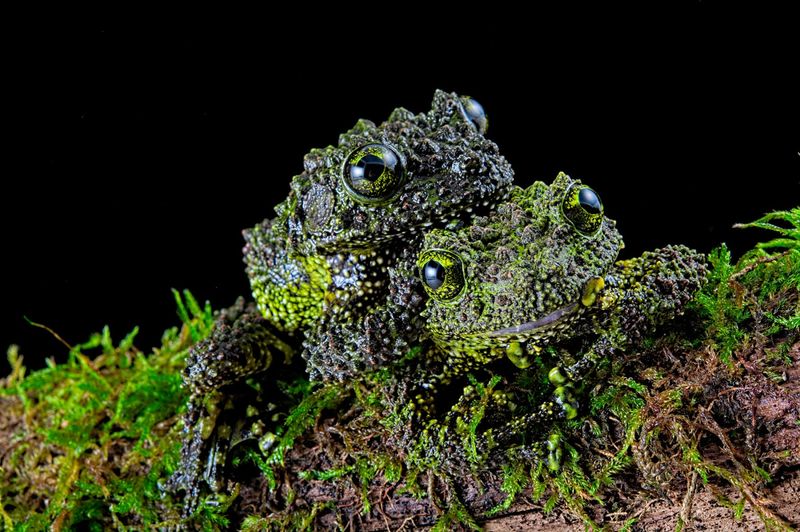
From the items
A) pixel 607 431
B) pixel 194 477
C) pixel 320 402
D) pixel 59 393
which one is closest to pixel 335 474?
pixel 320 402

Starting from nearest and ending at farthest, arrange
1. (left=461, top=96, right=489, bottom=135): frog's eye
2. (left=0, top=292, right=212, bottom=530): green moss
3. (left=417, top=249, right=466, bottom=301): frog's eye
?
(left=417, top=249, right=466, bottom=301): frog's eye
(left=461, top=96, right=489, bottom=135): frog's eye
(left=0, top=292, right=212, bottom=530): green moss

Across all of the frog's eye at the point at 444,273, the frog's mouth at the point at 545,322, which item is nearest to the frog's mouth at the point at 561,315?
the frog's mouth at the point at 545,322

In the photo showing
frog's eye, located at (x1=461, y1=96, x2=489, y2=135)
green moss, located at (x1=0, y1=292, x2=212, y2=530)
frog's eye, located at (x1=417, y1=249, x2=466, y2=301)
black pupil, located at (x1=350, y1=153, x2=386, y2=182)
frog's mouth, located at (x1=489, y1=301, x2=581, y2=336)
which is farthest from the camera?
green moss, located at (x1=0, y1=292, x2=212, y2=530)

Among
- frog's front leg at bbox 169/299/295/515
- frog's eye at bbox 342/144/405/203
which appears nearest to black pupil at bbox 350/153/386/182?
frog's eye at bbox 342/144/405/203

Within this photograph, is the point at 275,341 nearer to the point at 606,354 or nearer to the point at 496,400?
the point at 496,400

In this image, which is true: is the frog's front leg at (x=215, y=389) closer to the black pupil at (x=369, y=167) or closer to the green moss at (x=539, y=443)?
the green moss at (x=539, y=443)

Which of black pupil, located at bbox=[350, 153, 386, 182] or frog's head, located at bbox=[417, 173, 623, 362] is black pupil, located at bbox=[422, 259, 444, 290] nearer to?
frog's head, located at bbox=[417, 173, 623, 362]

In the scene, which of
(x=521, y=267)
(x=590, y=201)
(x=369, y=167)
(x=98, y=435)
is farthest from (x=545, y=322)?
(x=98, y=435)
